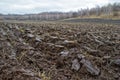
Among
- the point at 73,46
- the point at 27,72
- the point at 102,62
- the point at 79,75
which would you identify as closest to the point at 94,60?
the point at 102,62

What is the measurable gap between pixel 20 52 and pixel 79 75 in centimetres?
264

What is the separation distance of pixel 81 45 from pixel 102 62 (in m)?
2.02

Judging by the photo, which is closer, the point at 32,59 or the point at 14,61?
the point at 14,61

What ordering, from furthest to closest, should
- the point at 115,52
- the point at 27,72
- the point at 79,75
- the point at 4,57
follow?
the point at 115,52
the point at 4,57
the point at 79,75
the point at 27,72

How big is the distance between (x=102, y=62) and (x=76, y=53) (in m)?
1.00

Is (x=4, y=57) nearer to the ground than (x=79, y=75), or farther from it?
farther from it

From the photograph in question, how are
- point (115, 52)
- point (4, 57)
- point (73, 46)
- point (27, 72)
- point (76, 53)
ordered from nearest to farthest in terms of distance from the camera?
point (27, 72) → point (4, 57) → point (76, 53) → point (115, 52) → point (73, 46)

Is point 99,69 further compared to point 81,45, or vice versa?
point 81,45

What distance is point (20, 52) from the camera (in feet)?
27.9

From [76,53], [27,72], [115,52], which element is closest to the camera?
[27,72]

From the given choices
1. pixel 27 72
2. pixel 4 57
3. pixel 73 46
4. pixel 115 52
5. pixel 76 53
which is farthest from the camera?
pixel 73 46

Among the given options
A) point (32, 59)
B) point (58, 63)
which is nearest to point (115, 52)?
point (58, 63)

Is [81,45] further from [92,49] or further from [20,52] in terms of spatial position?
[20,52]

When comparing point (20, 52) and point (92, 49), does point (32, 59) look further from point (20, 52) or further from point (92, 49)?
point (92, 49)
